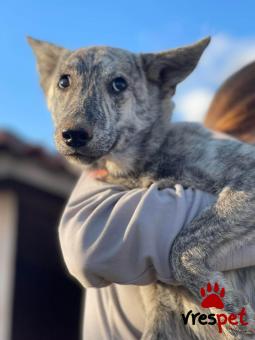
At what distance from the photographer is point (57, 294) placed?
5648 mm

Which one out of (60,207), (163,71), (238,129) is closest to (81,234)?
(163,71)

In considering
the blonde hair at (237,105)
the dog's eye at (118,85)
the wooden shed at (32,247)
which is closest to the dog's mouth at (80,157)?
the dog's eye at (118,85)

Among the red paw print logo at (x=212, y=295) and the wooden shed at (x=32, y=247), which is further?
the wooden shed at (x=32, y=247)

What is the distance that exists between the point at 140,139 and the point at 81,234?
1.92ft

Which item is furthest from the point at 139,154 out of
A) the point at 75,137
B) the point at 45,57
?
the point at 45,57

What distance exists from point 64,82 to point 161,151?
1.52 ft

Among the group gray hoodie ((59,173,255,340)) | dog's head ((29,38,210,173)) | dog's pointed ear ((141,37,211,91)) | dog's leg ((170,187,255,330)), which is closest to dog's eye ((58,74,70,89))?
dog's head ((29,38,210,173))

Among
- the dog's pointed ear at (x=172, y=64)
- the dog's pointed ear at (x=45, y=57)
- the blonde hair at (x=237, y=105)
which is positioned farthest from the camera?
the blonde hair at (x=237, y=105)

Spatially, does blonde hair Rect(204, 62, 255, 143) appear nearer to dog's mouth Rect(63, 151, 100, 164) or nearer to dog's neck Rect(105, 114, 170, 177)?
dog's neck Rect(105, 114, 170, 177)

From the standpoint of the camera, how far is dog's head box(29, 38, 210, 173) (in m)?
2.15

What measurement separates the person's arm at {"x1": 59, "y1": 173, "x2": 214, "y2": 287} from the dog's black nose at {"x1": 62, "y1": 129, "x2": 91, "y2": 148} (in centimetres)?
21

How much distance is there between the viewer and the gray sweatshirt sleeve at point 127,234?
183 cm

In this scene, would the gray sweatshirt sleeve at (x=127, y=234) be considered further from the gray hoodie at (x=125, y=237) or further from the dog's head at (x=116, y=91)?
the dog's head at (x=116, y=91)

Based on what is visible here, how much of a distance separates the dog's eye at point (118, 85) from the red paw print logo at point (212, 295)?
2.79ft
